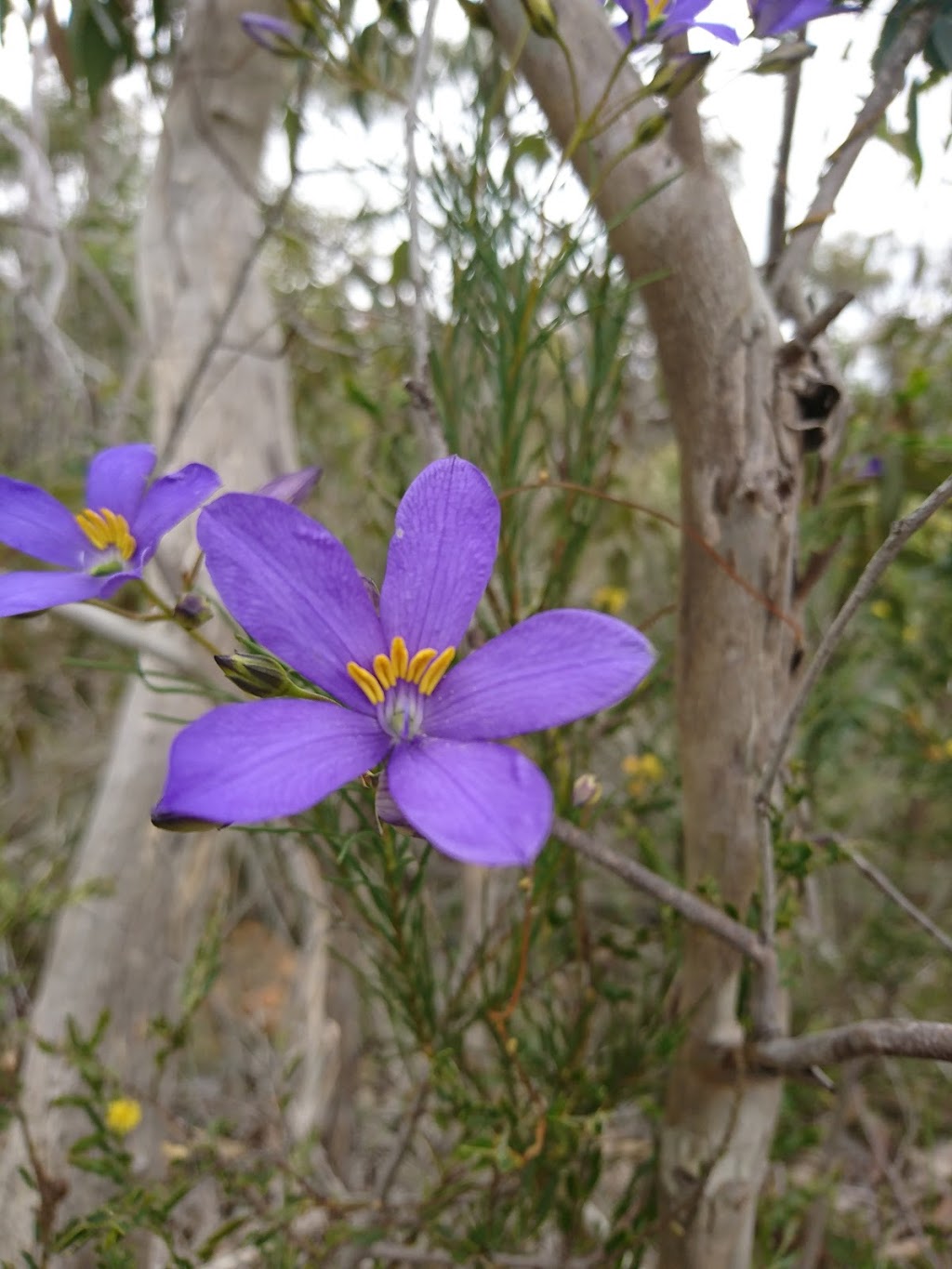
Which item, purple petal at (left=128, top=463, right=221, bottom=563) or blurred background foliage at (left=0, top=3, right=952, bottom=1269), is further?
blurred background foliage at (left=0, top=3, right=952, bottom=1269)

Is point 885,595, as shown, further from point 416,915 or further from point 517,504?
point 416,915

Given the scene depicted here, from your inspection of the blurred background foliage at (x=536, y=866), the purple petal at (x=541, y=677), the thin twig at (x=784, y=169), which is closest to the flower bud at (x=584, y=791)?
the blurred background foliage at (x=536, y=866)

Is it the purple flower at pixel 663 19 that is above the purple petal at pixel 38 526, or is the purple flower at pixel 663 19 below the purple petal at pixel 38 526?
above

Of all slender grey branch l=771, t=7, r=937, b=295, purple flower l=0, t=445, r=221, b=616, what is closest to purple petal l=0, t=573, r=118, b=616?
purple flower l=0, t=445, r=221, b=616

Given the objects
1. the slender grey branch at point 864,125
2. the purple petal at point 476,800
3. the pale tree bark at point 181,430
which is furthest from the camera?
the pale tree bark at point 181,430

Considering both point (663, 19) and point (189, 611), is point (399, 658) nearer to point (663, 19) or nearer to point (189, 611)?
point (189, 611)

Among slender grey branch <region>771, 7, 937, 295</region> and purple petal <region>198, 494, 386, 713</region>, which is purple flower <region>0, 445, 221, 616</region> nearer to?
purple petal <region>198, 494, 386, 713</region>

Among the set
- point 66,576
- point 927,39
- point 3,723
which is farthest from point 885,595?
point 3,723

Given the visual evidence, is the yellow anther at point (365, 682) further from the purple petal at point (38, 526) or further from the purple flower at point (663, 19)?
the purple flower at point (663, 19)
